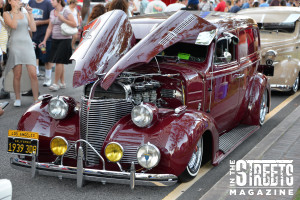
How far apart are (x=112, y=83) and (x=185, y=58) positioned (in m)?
1.34

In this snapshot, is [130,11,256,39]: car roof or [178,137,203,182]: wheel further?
[130,11,256,39]: car roof

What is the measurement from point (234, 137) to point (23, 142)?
9.70 ft

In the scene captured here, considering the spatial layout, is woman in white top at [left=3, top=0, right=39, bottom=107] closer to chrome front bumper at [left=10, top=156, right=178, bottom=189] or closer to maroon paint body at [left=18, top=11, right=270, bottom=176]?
maroon paint body at [left=18, top=11, right=270, bottom=176]

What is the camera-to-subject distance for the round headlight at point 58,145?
526 cm

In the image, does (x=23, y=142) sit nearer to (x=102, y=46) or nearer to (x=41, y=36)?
(x=102, y=46)

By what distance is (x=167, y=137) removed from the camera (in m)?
4.89

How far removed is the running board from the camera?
624 centimetres

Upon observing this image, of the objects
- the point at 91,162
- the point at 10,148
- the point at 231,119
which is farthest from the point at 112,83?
the point at 231,119

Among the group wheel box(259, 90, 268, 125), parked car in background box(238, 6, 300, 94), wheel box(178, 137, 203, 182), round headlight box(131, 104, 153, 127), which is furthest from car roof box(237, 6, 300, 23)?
round headlight box(131, 104, 153, 127)

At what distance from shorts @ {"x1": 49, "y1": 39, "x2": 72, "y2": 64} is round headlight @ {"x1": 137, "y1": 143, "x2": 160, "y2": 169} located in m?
5.69

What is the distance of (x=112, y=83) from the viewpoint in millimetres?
5262

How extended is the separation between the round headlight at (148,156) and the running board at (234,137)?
4.90 ft

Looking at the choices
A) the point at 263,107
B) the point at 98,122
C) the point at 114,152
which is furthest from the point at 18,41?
the point at 114,152

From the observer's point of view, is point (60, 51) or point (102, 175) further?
point (60, 51)
